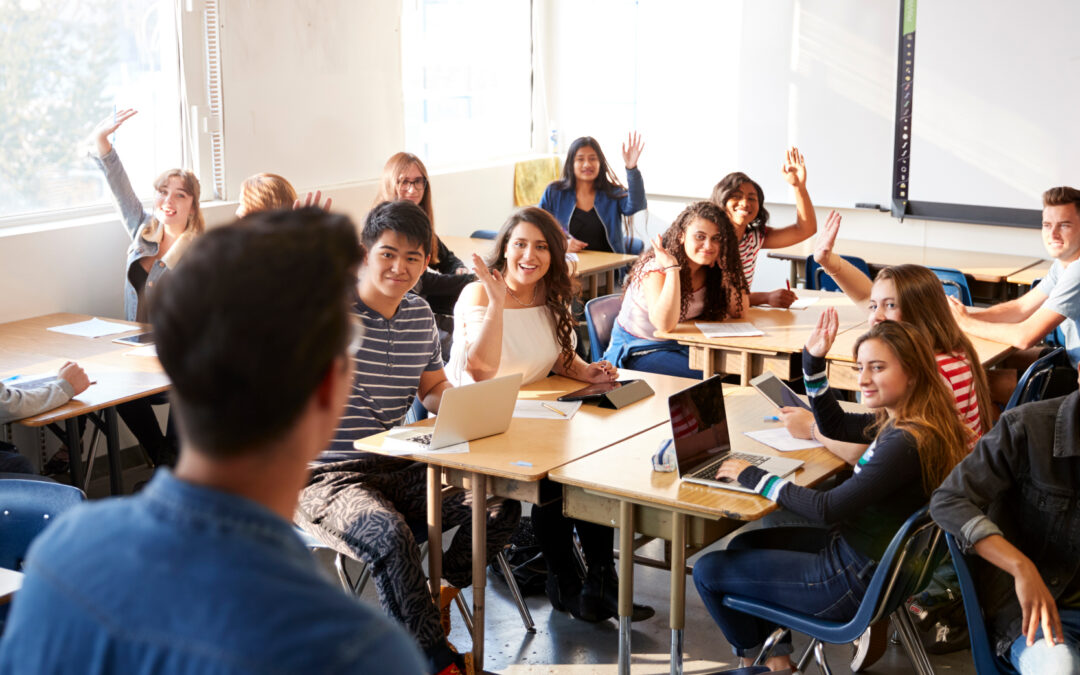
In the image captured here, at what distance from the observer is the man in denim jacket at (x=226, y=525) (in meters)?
0.73

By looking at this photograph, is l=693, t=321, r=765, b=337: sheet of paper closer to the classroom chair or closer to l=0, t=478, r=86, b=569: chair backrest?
the classroom chair

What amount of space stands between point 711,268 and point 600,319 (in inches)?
21.2

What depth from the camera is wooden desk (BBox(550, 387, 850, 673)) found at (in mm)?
2637

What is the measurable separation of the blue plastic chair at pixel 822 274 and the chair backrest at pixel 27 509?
4392mm

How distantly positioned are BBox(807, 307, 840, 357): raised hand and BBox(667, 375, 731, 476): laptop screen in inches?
13.5

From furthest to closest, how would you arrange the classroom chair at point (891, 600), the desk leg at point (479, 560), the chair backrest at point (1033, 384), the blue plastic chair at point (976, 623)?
the chair backrest at point (1033, 384), the desk leg at point (479, 560), the classroom chair at point (891, 600), the blue plastic chair at point (976, 623)

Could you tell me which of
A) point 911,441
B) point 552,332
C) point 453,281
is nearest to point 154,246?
point 453,281

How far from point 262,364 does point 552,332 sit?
308 centimetres

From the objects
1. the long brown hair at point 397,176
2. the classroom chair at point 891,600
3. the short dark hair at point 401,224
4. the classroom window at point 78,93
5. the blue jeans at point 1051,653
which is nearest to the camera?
the blue jeans at point 1051,653

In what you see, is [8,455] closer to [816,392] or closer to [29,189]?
[29,189]

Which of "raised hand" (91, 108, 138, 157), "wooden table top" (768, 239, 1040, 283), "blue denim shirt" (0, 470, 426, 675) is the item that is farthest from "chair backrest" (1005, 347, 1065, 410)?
"raised hand" (91, 108, 138, 157)

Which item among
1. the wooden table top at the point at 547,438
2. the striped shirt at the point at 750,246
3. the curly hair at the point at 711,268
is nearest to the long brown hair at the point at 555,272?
the wooden table top at the point at 547,438

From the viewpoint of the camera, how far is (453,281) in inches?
206

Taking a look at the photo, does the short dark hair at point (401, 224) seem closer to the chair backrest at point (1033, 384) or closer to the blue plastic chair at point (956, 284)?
the chair backrest at point (1033, 384)
